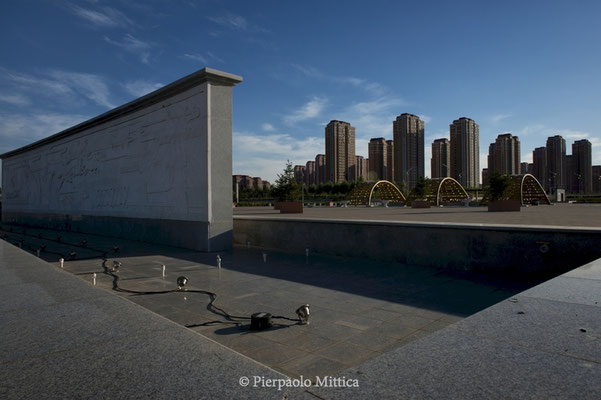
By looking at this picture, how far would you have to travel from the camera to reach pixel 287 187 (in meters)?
27.3

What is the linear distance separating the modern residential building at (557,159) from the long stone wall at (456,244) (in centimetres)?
12033

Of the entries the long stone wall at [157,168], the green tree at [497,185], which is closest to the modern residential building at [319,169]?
the green tree at [497,185]

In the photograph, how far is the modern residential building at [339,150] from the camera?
97894mm

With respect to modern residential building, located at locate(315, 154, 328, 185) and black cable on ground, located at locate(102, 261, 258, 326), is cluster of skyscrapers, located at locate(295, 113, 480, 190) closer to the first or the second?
modern residential building, located at locate(315, 154, 328, 185)

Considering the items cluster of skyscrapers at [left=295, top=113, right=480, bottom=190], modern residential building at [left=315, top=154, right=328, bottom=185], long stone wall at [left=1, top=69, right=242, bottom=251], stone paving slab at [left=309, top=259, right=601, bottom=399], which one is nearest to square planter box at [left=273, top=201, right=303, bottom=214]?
long stone wall at [left=1, top=69, right=242, bottom=251]

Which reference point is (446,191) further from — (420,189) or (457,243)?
(457,243)

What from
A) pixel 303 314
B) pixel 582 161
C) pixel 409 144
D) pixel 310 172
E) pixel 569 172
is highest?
pixel 409 144

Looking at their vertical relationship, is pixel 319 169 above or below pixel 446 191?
above

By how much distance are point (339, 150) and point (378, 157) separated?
42.8 feet

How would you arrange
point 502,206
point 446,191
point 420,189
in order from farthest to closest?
1. point 446,191
2. point 420,189
3. point 502,206

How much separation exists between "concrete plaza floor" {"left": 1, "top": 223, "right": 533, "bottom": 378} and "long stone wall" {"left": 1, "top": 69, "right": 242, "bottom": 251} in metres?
2.55

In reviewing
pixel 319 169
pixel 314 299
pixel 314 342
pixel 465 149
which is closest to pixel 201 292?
pixel 314 299

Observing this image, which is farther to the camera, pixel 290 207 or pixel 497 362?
pixel 290 207

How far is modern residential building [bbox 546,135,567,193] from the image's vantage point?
359ft
